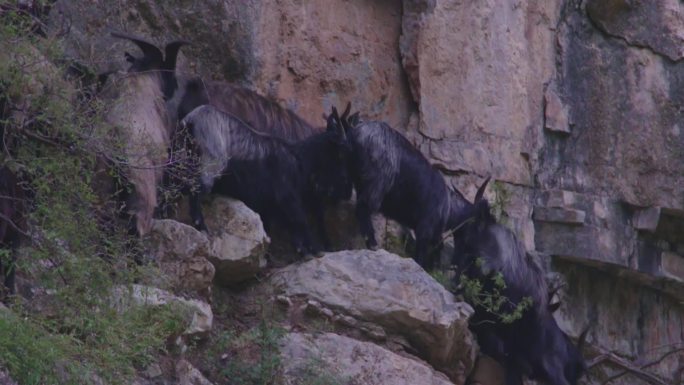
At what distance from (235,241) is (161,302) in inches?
54.9

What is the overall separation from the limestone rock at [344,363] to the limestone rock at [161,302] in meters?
0.53

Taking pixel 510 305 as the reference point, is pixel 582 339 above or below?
below

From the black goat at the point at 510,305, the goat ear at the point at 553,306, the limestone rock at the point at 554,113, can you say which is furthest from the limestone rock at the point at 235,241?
the limestone rock at the point at 554,113

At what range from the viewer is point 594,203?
1197 cm

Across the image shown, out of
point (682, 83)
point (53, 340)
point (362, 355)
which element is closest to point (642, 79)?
point (682, 83)

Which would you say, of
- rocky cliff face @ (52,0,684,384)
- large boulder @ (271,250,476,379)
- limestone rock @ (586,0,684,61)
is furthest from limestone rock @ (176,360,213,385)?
limestone rock @ (586,0,684,61)

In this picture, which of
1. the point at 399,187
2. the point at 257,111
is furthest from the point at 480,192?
the point at 257,111

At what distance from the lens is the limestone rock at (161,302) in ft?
25.1

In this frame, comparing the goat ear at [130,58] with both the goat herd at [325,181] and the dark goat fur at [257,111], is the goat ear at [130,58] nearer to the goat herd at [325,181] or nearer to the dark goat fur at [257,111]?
the goat herd at [325,181]

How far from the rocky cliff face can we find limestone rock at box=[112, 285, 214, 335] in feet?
8.82

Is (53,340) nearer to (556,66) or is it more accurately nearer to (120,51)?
(120,51)

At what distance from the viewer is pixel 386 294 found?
31.3 ft

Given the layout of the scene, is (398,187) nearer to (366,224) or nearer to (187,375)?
(366,224)

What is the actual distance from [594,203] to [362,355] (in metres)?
3.56
